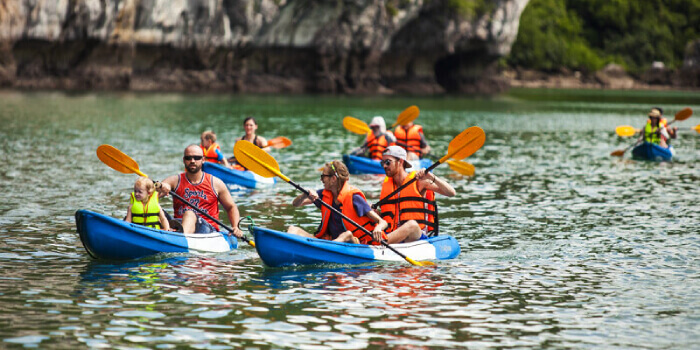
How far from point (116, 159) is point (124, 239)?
175 centimetres

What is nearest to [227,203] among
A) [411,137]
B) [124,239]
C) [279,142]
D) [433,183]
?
[124,239]

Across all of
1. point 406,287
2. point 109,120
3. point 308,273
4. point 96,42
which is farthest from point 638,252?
point 96,42

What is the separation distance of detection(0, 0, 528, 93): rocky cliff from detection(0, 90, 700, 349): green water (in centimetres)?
3255

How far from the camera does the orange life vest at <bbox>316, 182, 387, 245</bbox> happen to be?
34.3 ft

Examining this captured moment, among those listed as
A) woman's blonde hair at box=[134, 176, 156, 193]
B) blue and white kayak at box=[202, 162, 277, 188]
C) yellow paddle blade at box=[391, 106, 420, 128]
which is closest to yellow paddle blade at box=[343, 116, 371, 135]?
yellow paddle blade at box=[391, 106, 420, 128]

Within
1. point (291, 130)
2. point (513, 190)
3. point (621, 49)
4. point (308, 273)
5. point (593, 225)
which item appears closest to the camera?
point (308, 273)

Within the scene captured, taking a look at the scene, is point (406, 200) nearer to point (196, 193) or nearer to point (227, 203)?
point (227, 203)

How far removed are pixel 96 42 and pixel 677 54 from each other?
85749 millimetres

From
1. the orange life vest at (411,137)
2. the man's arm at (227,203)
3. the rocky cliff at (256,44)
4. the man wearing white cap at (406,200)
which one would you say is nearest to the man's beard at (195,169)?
the man's arm at (227,203)

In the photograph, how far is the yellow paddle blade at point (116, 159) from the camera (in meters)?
11.7

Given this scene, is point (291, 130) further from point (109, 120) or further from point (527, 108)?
point (527, 108)

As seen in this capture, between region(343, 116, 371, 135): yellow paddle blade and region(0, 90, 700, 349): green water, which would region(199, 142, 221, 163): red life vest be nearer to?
region(0, 90, 700, 349): green water

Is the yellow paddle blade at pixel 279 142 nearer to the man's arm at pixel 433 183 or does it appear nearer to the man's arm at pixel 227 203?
the man's arm at pixel 227 203

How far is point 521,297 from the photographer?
30.9ft
